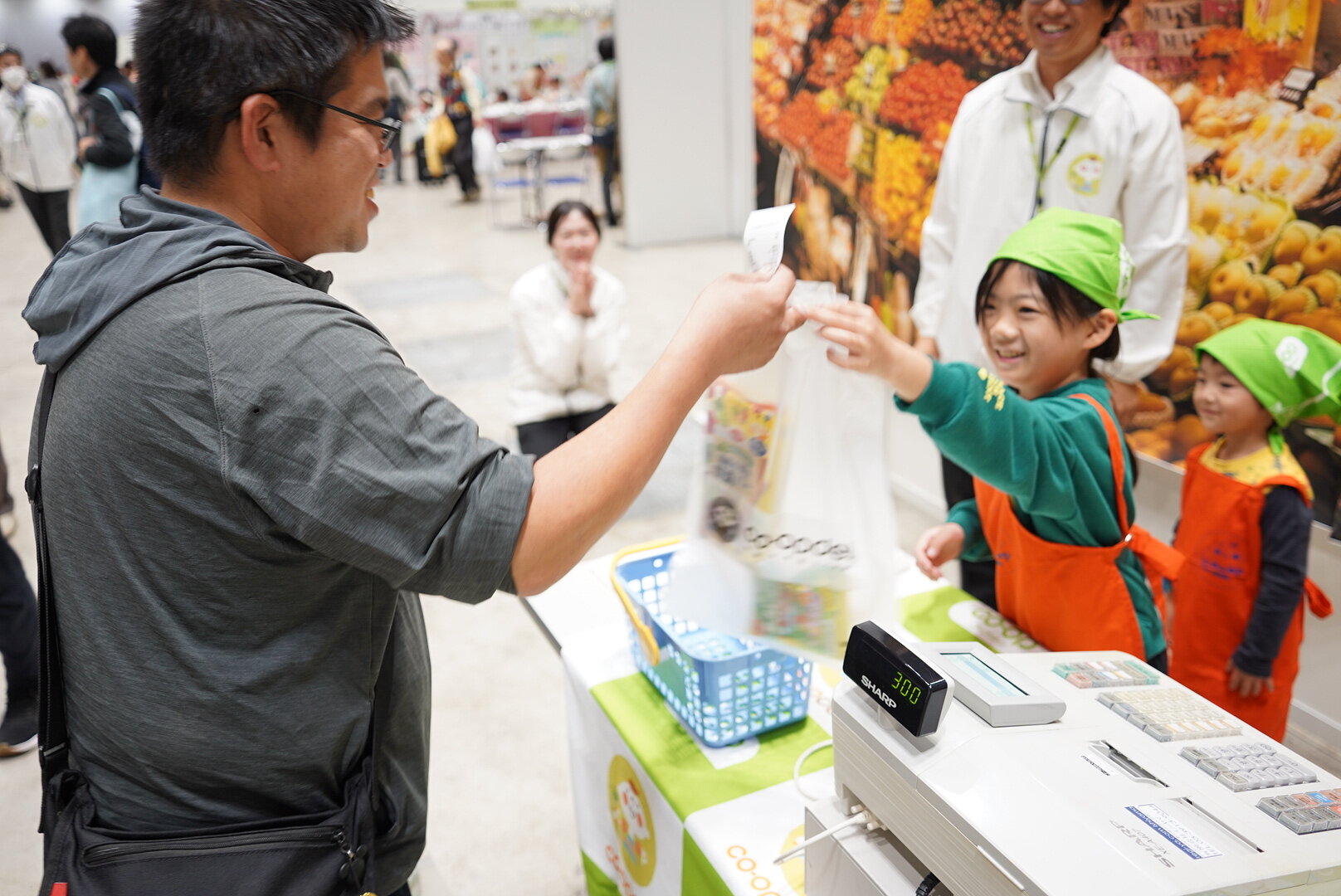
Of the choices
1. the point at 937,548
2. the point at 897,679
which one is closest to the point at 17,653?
the point at 937,548

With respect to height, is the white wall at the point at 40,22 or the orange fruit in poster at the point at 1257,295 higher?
the white wall at the point at 40,22

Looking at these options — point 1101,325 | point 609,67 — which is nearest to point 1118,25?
point 1101,325

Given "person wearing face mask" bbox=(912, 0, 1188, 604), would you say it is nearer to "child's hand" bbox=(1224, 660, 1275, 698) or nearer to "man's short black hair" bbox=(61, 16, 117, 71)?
"child's hand" bbox=(1224, 660, 1275, 698)

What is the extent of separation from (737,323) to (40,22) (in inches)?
914

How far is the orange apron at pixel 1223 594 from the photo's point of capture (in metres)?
2.02

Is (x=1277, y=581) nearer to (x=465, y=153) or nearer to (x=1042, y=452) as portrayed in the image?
(x=1042, y=452)

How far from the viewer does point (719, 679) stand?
51.5 inches

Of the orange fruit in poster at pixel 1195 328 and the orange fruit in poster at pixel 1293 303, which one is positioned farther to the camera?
the orange fruit in poster at pixel 1195 328

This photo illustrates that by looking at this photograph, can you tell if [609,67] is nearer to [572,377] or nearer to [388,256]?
[388,256]

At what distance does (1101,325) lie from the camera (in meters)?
1.51

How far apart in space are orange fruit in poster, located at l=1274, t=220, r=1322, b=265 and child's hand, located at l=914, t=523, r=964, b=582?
1.31 meters

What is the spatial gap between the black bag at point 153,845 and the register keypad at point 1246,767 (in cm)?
89

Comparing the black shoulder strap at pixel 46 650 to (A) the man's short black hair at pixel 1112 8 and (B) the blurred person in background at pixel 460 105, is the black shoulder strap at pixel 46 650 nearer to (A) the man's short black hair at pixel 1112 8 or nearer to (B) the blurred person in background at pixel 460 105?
(A) the man's short black hair at pixel 1112 8

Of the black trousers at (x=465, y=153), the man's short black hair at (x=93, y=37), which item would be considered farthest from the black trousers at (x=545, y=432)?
the black trousers at (x=465, y=153)
